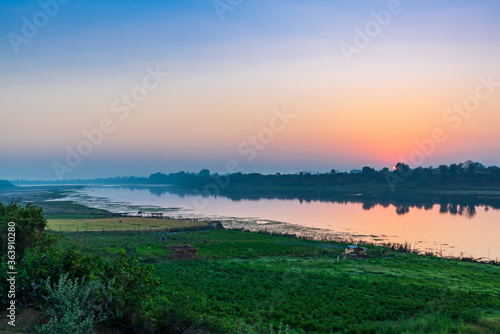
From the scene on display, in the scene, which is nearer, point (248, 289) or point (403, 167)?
point (248, 289)

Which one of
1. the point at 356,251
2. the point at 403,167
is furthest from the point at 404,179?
the point at 356,251

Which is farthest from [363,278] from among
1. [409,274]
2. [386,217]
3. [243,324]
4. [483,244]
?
[386,217]

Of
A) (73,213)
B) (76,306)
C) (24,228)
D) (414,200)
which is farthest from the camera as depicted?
(414,200)

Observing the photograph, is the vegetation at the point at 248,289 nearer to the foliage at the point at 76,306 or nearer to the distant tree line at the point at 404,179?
the foliage at the point at 76,306

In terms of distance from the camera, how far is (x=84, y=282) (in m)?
8.44

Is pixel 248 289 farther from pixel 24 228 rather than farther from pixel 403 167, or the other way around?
pixel 403 167

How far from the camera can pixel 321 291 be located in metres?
18.3

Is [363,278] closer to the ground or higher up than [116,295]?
closer to the ground

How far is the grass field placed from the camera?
1282cm

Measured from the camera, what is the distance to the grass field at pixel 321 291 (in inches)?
505

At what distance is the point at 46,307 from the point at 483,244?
45.3 m

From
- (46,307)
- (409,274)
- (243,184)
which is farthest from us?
(243,184)

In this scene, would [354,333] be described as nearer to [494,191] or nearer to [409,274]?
[409,274]

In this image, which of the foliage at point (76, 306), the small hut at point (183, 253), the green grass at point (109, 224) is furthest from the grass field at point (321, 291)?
the green grass at point (109, 224)
